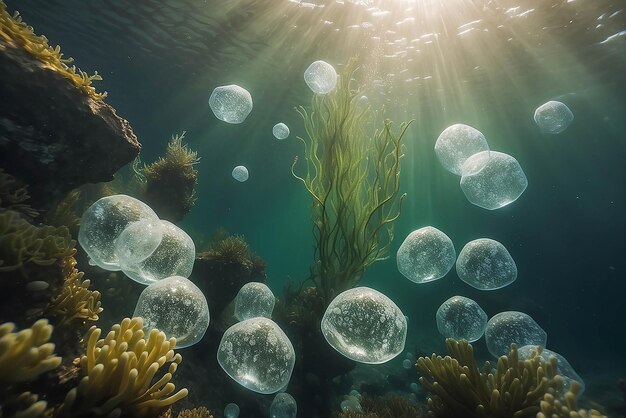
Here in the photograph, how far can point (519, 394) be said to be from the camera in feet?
10.7

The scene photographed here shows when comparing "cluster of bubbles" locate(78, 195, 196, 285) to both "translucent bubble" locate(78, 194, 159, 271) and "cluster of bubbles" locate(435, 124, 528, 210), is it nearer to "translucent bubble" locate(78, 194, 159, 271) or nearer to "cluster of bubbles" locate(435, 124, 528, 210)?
"translucent bubble" locate(78, 194, 159, 271)

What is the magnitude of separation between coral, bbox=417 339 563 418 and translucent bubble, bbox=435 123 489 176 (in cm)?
394

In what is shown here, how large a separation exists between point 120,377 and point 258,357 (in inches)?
51.7

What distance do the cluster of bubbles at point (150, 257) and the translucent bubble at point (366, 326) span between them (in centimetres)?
160

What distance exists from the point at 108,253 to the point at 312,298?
4.91 metres

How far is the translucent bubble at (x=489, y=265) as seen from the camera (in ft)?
18.0

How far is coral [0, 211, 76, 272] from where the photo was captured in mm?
3166

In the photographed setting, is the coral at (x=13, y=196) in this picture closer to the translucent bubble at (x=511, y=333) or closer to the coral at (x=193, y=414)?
the coral at (x=193, y=414)

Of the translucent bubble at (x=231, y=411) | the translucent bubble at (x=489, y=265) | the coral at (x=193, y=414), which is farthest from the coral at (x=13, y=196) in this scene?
the translucent bubble at (x=489, y=265)

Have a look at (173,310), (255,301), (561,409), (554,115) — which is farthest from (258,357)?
(554,115)

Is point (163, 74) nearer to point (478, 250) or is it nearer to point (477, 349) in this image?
point (478, 250)

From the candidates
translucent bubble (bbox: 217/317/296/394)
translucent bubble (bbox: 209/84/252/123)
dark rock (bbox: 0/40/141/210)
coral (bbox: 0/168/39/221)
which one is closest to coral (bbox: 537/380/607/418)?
translucent bubble (bbox: 217/317/296/394)

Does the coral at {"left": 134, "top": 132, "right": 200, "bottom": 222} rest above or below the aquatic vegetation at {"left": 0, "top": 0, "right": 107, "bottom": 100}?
below

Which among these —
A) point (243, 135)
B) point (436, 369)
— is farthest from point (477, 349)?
point (243, 135)
